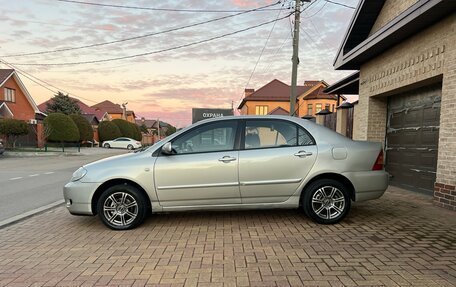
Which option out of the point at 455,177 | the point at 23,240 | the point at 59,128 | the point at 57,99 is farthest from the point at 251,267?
the point at 57,99

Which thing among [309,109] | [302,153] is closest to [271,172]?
[302,153]

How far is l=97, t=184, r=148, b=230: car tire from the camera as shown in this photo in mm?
4965

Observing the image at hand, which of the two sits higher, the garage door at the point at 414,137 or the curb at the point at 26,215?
the garage door at the point at 414,137

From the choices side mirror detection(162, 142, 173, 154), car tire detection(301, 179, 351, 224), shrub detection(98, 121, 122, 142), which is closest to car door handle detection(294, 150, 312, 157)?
car tire detection(301, 179, 351, 224)

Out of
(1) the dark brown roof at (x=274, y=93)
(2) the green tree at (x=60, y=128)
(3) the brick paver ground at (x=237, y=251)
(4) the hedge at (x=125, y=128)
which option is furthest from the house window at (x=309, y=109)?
(3) the brick paver ground at (x=237, y=251)

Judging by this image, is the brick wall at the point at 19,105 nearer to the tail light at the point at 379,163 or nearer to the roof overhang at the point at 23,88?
the roof overhang at the point at 23,88

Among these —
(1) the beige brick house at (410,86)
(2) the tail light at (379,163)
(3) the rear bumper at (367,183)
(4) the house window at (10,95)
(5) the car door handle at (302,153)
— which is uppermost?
(4) the house window at (10,95)

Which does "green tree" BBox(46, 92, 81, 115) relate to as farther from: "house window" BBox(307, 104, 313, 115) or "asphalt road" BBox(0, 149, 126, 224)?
"asphalt road" BBox(0, 149, 126, 224)

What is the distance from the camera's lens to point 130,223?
16.4ft

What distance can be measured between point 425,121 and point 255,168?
15.0 feet

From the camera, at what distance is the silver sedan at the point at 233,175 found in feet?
16.3

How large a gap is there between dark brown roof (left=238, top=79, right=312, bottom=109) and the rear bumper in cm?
4430

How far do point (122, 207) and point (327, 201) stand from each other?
9.99 feet

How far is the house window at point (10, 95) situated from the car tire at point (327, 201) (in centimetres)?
3515
